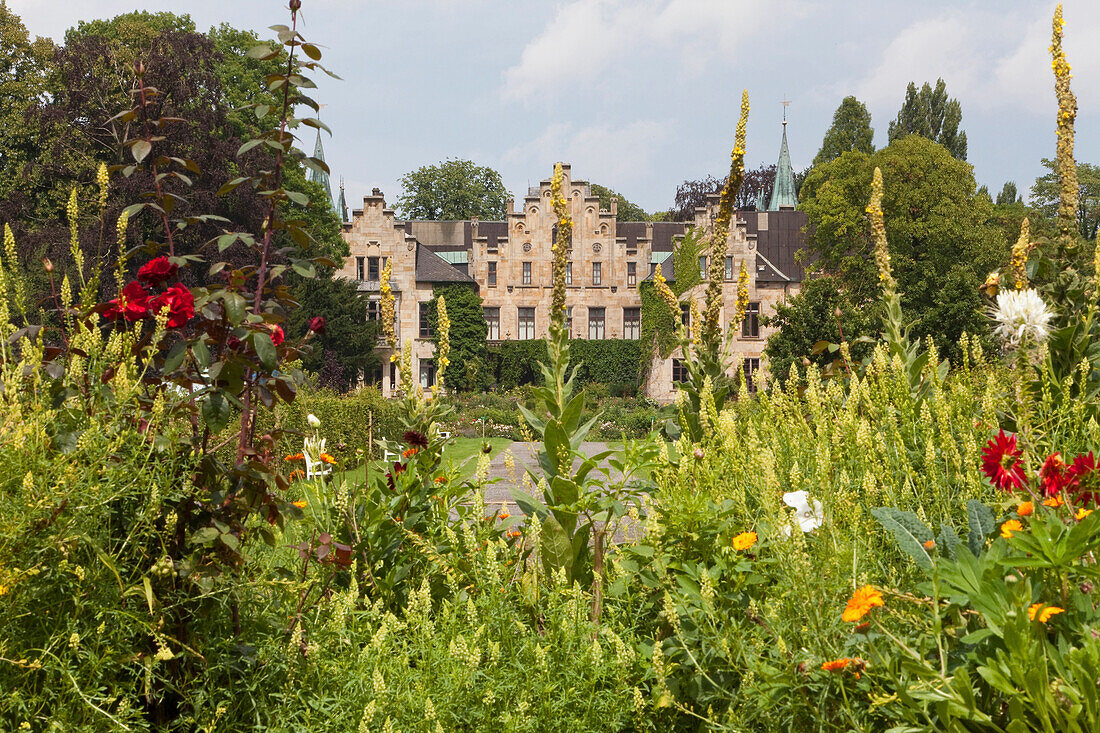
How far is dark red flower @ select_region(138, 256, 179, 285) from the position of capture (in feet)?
8.97

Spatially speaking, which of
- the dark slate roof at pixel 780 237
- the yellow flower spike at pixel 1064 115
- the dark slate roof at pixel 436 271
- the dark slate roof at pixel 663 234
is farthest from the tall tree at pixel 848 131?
the yellow flower spike at pixel 1064 115

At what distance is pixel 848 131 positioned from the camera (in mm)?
45312

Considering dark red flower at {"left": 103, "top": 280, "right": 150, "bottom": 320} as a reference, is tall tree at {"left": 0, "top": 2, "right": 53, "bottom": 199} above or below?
above

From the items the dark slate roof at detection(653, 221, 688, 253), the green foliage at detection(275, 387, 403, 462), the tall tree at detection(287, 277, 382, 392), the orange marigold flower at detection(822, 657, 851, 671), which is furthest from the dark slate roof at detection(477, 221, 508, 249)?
the orange marigold flower at detection(822, 657, 851, 671)

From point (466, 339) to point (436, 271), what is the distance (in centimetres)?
430

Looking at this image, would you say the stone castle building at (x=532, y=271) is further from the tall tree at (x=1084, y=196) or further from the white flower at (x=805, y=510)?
the white flower at (x=805, y=510)

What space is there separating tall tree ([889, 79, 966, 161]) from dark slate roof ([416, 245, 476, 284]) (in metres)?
28.1

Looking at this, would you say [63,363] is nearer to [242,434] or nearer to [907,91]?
[242,434]

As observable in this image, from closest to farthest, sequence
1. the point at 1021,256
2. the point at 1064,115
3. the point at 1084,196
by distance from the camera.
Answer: the point at 1021,256 < the point at 1064,115 < the point at 1084,196

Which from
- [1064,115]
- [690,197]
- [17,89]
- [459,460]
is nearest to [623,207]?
[690,197]

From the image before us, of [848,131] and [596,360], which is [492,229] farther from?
[848,131]

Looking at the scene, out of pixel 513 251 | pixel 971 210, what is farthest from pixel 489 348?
pixel 971 210

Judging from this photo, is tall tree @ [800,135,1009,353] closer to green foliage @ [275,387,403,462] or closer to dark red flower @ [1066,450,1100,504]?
green foliage @ [275,387,403,462]

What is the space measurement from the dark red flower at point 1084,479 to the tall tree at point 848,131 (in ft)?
150
